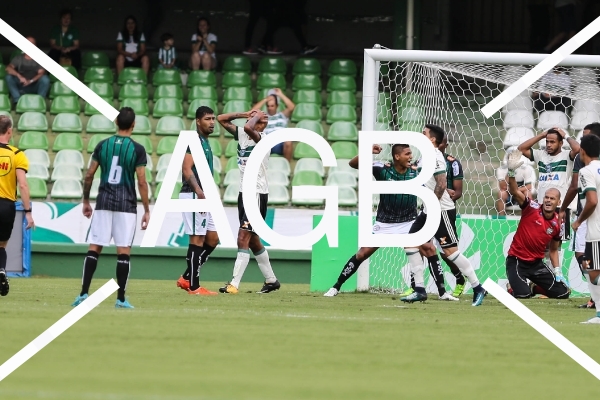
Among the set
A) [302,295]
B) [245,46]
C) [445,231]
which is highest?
[245,46]

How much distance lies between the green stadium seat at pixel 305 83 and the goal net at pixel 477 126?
404cm

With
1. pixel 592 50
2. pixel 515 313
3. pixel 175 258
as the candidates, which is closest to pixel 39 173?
pixel 175 258

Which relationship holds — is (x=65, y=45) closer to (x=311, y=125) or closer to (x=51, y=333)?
(x=311, y=125)

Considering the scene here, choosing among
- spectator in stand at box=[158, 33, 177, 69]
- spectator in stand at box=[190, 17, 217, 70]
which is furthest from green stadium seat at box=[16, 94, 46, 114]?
spectator in stand at box=[190, 17, 217, 70]

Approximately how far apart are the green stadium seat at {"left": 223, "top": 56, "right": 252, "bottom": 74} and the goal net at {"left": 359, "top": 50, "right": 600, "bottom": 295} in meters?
5.18

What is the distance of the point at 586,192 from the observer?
980 cm

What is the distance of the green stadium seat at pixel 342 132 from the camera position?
19312 mm

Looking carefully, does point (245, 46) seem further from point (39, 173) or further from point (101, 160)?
point (101, 160)

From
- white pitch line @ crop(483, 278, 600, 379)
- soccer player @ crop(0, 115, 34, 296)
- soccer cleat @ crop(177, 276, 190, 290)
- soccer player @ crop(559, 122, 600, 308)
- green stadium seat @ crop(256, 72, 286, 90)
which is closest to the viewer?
white pitch line @ crop(483, 278, 600, 379)

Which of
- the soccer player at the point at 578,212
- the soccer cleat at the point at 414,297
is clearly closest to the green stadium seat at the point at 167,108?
the soccer cleat at the point at 414,297

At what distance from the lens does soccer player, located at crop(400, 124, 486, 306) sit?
1173 cm

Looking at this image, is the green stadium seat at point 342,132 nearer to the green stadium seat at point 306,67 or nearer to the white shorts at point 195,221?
the green stadium seat at point 306,67

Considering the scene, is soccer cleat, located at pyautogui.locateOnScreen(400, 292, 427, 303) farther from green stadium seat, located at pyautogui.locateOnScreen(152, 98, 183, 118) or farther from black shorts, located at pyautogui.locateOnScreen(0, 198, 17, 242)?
green stadium seat, located at pyautogui.locateOnScreen(152, 98, 183, 118)

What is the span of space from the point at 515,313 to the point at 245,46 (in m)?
12.2
